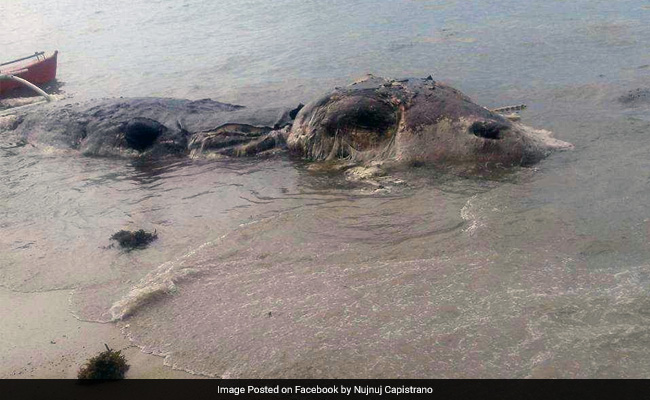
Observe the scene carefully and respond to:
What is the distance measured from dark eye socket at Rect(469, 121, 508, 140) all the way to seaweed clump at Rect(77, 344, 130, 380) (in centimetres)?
509

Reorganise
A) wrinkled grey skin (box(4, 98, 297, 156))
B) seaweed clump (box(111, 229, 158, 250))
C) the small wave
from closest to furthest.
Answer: the small wave
seaweed clump (box(111, 229, 158, 250))
wrinkled grey skin (box(4, 98, 297, 156))

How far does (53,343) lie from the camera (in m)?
4.64

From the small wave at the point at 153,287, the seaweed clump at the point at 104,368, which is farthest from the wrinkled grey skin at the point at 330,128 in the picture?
the seaweed clump at the point at 104,368

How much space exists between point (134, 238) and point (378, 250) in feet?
8.22

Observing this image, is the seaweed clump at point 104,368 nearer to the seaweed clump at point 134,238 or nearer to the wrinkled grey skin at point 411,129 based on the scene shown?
the seaweed clump at point 134,238

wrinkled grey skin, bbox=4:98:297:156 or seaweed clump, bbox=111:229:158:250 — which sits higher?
wrinkled grey skin, bbox=4:98:297:156

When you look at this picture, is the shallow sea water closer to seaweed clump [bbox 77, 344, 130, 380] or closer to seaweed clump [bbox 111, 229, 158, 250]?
seaweed clump [bbox 111, 229, 158, 250]

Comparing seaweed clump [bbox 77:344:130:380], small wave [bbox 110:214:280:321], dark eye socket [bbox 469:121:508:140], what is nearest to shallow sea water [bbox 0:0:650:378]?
small wave [bbox 110:214:280:321]

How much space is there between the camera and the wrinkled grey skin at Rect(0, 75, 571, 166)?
7555 millimetres

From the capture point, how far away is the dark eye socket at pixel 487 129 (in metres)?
7.53

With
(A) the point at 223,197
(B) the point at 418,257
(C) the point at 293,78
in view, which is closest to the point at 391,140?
(A) the point at 223,197
